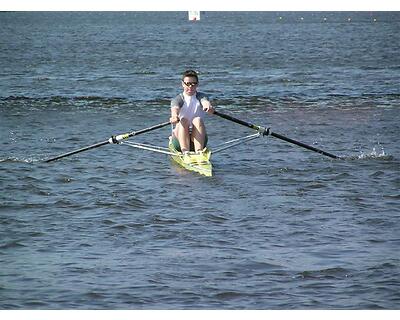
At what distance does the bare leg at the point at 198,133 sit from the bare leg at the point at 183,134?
100mm

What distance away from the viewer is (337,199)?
13219 millimetres

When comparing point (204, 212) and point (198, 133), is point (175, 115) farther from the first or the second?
point (204, 212)

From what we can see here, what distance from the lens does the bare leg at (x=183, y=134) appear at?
569 inches

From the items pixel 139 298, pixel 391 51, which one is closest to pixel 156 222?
pixel 139 298

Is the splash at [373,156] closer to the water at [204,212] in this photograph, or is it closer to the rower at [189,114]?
the water at [204,212]

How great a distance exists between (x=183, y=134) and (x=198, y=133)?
25 centimetres

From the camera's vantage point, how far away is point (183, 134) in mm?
14672

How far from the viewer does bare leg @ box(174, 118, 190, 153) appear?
14445 mm

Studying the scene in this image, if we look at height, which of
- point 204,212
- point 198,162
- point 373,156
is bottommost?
point 373,156

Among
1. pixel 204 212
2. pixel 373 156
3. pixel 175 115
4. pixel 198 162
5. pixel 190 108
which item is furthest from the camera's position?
pixel 373 156

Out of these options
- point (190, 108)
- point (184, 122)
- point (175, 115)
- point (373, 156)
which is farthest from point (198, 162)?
point (373, 156)

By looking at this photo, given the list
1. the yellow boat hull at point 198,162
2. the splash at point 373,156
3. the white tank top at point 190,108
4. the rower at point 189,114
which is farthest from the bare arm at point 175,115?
the splash at point 373,156

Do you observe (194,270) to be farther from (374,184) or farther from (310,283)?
(374,184)

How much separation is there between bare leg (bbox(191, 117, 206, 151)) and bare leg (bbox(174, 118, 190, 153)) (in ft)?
0.33
